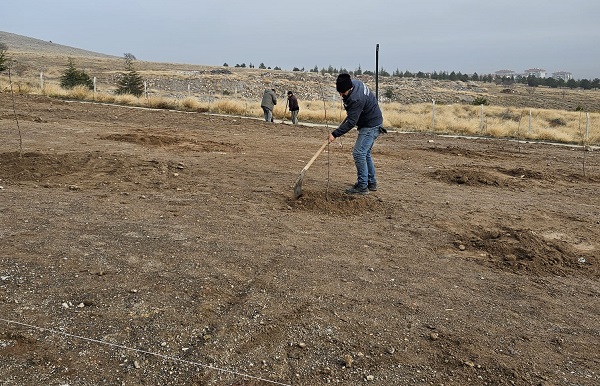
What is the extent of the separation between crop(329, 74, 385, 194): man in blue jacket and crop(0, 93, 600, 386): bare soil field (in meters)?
0.45

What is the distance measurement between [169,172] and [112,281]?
454 centimetres

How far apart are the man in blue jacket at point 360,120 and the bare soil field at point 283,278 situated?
1.47 ft

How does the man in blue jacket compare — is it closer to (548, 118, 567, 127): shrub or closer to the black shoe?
the black shoe

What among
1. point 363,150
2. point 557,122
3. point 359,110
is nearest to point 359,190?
point 363,150

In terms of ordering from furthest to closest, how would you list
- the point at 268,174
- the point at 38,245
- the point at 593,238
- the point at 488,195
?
1. the point at 268,174
2. the point at 488,195
3. the point at 593,238
4. the point at 38,245

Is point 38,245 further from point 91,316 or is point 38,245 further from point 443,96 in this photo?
point 443,96

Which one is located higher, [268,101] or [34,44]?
[34,44]

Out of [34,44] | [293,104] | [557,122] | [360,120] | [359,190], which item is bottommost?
[359,190]

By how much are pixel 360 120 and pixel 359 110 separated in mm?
307

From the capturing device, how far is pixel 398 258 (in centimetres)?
528

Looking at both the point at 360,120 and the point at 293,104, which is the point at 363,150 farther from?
the point at 293,104

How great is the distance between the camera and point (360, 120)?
7590 millimetres

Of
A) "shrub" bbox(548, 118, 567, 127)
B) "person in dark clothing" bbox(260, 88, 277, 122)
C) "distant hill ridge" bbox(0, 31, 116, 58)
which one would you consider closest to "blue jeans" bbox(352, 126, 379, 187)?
"person in dark clothing" bbox(260, 88, 277, 122)

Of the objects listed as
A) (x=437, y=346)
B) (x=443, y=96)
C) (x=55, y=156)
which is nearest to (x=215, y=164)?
(x=55, y=156)
